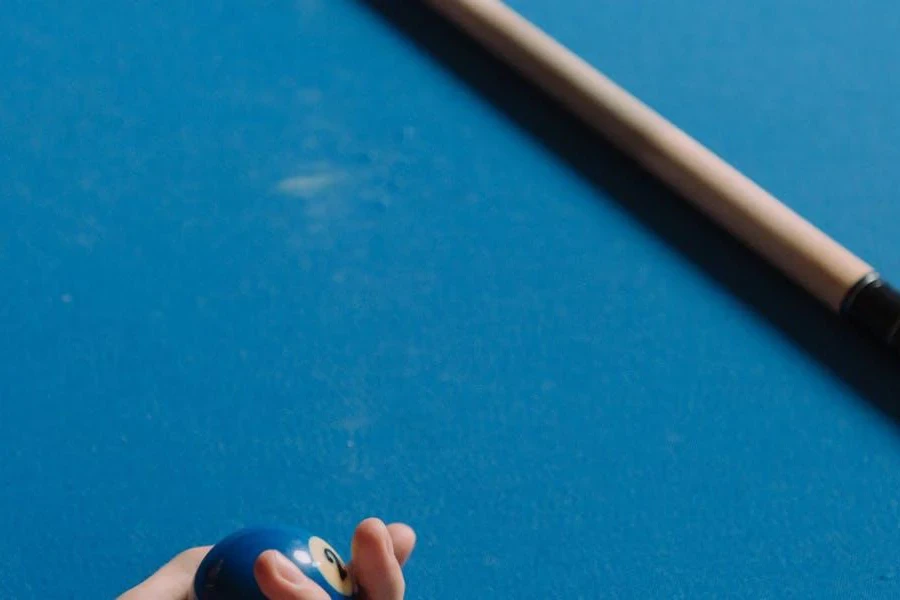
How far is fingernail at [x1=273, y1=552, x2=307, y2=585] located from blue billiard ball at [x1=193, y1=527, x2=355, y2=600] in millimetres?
20

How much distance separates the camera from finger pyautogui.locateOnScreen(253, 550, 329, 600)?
1.70ft

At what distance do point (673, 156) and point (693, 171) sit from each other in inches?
1.1

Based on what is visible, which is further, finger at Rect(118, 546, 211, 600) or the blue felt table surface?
the blue felt table surface

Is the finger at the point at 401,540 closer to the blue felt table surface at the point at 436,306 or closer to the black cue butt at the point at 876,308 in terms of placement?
the blue felt table surface at the point at 436,306

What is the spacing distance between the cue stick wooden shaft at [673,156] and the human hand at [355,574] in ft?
1.68

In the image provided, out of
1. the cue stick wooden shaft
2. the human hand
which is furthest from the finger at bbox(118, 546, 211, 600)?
the cue stick wooden shaft

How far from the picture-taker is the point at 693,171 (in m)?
1.01

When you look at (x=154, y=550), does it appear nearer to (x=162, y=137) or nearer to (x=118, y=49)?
(x=162, y=137)

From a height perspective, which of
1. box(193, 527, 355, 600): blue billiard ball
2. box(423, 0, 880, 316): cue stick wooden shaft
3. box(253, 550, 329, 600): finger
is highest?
box(423, 0, 880, 316): cue stick wooden shaft

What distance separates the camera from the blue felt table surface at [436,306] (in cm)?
79

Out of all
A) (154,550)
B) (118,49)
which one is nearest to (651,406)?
(154,550)

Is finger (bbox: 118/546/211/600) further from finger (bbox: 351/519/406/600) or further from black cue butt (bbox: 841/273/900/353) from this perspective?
black cue butt (bbox: 841/273/900/353)

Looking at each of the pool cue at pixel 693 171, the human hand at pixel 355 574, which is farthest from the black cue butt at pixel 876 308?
the human hand at pixel 355 574

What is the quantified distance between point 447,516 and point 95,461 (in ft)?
0.89
